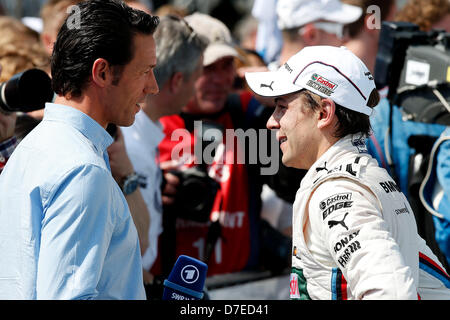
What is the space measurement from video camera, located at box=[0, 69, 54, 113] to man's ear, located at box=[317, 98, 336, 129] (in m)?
1.03

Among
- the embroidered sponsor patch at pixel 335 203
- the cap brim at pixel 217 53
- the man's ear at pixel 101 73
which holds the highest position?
the man's ear at pixel 101 73

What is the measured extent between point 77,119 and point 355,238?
33.7 inches

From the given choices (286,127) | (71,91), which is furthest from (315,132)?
(71,91)

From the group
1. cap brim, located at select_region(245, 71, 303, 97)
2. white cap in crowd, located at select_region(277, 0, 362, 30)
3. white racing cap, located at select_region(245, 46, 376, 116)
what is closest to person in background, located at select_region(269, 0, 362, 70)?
white cap in crowd, located at select_region(277, 0, 362, 30)

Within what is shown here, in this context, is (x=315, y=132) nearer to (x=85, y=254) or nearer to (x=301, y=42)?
(x=85, y=254)

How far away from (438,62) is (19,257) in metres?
2.13

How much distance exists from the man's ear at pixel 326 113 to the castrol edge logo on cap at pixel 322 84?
1.2 inches

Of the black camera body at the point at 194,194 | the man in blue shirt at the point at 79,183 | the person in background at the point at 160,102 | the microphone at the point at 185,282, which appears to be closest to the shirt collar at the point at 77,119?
the man in blue shirt at the point at 79,183

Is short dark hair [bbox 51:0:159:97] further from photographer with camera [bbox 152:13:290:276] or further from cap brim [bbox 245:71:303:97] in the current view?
photographer with camera [bbox 152:13:290:276]

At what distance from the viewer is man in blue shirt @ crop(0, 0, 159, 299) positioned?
68.0 inches

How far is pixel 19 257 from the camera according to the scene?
5.79 ft

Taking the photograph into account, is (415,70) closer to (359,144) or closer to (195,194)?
(359,144)

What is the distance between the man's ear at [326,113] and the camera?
85.7 inches

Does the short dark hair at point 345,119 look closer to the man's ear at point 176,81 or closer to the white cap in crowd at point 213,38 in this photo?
the man's ear at point 176,81
